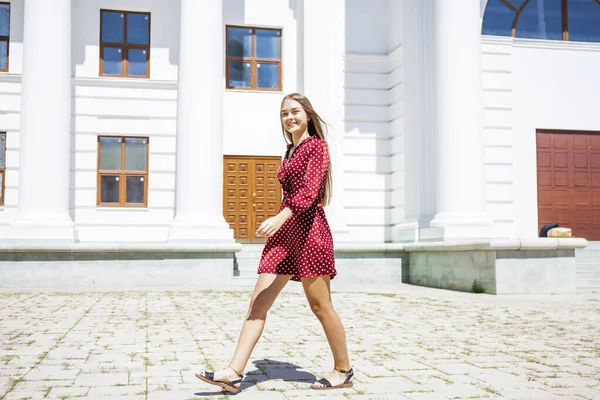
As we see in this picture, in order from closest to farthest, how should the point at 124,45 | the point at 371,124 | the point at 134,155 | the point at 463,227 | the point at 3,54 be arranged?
the point at 463,227
the point at 3,54
the point at 134,155
the point at 124,45
the point at 371,124

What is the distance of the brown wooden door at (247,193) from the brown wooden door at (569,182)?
282 inches

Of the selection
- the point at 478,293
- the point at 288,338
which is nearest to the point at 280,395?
the point at 288,338

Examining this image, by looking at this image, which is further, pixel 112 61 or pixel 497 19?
pixel 112 61

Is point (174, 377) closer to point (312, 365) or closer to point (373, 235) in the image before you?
point (312, 365)

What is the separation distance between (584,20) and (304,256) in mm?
17750

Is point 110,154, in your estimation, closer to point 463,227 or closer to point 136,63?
point 136,63

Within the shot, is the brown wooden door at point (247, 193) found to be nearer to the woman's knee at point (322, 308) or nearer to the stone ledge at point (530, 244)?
the stone ledge at point (530, 244)

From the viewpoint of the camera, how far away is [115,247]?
15.6 meters

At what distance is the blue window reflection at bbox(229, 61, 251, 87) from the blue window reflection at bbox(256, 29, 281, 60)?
0.49 meters

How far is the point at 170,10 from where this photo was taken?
1933cm

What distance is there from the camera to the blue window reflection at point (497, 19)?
18744 millimetres

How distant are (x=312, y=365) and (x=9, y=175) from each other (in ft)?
49.9

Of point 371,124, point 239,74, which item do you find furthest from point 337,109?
point 239,74

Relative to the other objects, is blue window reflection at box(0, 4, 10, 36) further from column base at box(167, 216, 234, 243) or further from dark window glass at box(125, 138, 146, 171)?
column base at box(167, 216, 234, 243)
